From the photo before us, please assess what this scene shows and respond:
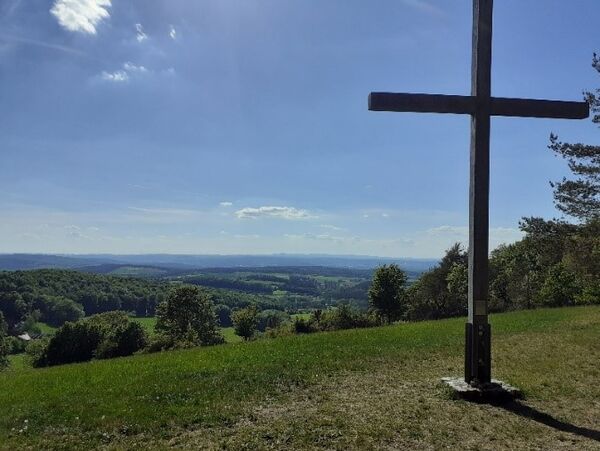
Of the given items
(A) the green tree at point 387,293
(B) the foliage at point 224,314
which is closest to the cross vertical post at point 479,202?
(A) the green tree at point 387,293

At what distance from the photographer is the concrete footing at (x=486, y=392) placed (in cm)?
725

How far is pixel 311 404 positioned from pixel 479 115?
5.35 m

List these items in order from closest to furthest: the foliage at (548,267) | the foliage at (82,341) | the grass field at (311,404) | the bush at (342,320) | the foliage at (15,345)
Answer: the grass field at (311,404) < the foliage at (548,267) < the bush at (342,320) < the foliage at (82,341) < the foliage at (15,345)

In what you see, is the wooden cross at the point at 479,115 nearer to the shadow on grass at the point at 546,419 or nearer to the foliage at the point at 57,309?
the shadow on grass at the point at 546,419

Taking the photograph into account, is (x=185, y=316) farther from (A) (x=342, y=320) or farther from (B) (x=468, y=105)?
(B) (x=468, y=105)

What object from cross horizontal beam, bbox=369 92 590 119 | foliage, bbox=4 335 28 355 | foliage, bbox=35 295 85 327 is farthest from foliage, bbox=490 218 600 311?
foliage, bbox=35 295 85 327

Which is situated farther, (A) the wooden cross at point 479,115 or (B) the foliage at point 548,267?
(B) the foliage at point 548,267

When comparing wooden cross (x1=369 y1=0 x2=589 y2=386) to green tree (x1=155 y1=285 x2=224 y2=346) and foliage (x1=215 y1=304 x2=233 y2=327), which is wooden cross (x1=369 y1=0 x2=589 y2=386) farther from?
foliage (x1=215 y1=304 x2=233 y2=327)

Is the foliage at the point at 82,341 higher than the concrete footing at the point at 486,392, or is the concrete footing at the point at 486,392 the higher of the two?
the concrete footing at the point at 486,392

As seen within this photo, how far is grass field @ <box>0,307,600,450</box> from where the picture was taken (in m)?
5.70

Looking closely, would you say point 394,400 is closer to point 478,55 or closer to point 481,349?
point 481,349

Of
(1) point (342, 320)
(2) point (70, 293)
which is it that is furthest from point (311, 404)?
(2) point (70, 293)

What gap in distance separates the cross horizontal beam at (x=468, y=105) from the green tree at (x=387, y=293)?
2971 cm

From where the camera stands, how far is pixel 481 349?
7.67m
